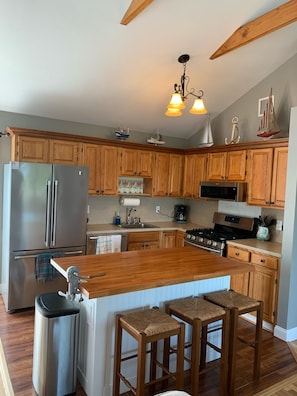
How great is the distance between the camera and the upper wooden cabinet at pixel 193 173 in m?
4.88

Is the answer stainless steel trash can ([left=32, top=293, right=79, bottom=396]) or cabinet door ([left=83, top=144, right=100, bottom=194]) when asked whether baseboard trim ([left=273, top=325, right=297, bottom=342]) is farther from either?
cabinet door ([left=83, top=144, right=100, bottom=194])

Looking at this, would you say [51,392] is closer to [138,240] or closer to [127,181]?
[138,240]

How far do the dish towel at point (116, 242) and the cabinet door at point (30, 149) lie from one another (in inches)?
55.1

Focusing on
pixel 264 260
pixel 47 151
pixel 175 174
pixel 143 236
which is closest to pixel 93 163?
pixel 47 151

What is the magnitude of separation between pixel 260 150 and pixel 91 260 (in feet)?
8.51

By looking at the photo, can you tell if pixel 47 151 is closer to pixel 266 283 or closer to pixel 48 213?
pixel 48 213

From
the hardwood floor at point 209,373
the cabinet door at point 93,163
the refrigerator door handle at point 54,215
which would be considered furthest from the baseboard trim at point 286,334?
the cabinet door at point 93,163

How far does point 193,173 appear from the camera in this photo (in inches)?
200

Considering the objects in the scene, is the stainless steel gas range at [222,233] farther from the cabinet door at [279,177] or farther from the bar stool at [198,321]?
the bar stool at [198,321]

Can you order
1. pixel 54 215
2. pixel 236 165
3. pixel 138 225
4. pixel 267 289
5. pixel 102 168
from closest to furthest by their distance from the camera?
pixel 267 289 < pixel 54 215 < pixel 236 165 < pixel 102 168 < pixel 138 225

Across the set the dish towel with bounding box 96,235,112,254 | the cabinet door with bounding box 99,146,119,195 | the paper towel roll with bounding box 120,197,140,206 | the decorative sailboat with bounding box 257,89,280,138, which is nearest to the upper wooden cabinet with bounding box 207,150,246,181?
the decorative sailboat with bounding box 257,89,280,138

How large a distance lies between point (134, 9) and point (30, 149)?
212 centimetres

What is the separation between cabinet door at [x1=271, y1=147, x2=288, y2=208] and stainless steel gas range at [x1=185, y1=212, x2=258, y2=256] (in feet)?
2.14

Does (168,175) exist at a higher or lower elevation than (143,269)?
higher
